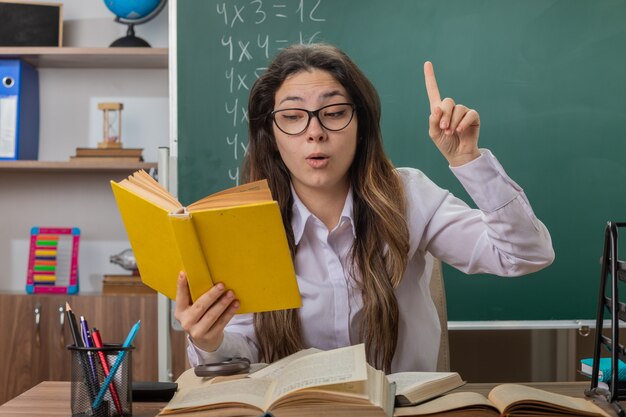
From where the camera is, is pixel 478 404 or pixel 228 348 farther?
pixel 228 348

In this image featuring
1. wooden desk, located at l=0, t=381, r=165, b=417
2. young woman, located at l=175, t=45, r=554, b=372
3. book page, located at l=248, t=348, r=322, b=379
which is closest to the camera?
wooden desk, located at l=0, t=381, r=165, b=417

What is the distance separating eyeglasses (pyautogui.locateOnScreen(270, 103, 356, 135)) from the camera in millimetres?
1577

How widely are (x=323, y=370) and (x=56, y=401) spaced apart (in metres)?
0.43

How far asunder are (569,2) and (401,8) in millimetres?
538

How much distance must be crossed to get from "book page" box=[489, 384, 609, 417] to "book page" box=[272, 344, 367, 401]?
19 cm

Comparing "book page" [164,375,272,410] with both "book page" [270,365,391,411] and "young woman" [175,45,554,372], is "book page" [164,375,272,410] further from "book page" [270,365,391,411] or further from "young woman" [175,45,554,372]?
"young woman" [175,45,554,372]

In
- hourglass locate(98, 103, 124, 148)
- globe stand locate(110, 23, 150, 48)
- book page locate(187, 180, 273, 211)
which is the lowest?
book page locate(187, 180, 273, 211)

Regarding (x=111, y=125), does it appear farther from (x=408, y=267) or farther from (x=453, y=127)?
(x=453, y=127)

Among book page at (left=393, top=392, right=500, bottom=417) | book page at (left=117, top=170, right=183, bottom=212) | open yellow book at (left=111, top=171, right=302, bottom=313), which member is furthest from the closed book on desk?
book page at (left=117, top=170, right=183, bottom=212)

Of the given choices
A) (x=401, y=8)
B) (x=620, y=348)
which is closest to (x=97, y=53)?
(x=401, y=8)

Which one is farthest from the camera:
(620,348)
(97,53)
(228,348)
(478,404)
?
(97,53)

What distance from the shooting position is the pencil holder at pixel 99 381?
1.09 metres

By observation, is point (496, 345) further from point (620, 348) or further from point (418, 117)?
point (620, 348)

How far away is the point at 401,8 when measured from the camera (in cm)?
259
